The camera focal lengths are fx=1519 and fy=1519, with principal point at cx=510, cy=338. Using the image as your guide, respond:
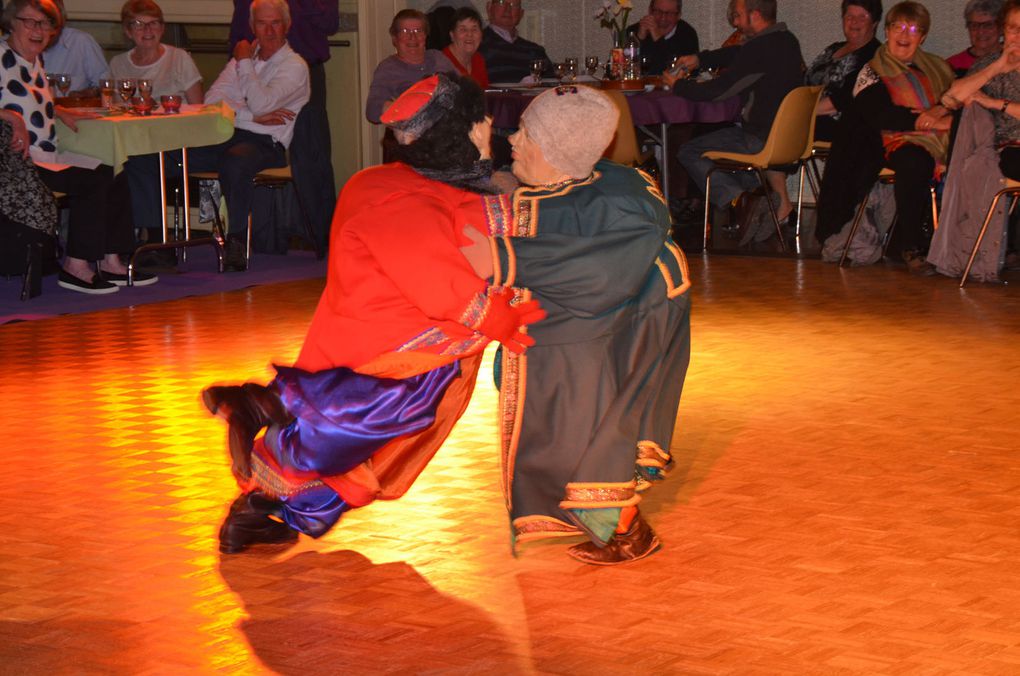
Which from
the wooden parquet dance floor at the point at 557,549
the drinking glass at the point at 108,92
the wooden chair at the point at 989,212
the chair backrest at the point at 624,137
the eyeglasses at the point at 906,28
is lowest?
the wooden parquet dance floor at the point at 557,549

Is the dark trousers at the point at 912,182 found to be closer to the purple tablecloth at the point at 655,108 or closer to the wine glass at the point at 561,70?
the purple tablecloth at the point at 655,108

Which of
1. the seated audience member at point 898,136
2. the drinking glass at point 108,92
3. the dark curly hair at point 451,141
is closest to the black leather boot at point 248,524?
the dark curly hair at point 451,141

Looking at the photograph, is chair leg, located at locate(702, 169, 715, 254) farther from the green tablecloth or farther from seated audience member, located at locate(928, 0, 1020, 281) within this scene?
the green tablecloth

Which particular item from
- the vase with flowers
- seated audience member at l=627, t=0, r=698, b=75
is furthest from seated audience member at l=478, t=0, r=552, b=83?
seated audience member at l=627, t=0, r=698, b=75

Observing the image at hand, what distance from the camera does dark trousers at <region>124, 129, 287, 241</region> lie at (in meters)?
8.27

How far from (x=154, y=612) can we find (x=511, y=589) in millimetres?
746

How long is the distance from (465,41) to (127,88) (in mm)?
2642

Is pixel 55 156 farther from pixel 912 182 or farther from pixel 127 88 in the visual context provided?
pixel 912 182

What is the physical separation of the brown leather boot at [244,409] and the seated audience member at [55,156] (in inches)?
156

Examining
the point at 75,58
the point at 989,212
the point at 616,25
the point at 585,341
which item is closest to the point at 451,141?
the point at 585,341

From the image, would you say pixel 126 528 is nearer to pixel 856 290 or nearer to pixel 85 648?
pixel 85 648

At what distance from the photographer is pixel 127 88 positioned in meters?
7.46

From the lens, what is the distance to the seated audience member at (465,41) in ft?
31.0

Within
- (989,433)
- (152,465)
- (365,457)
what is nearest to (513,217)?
(365,457)
